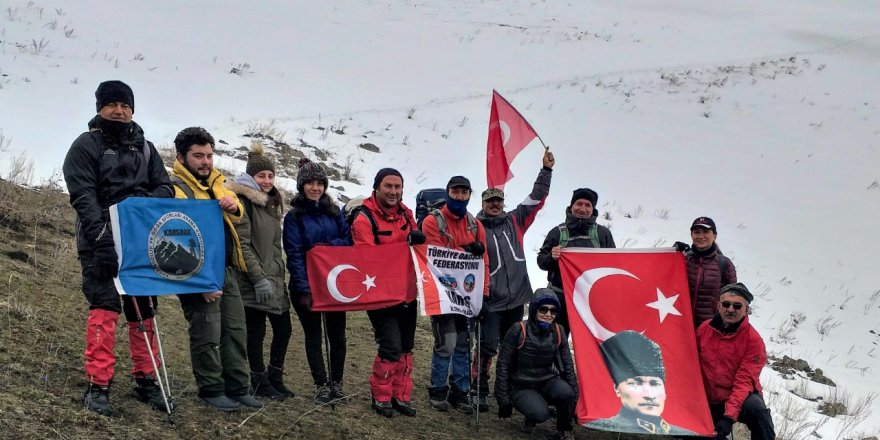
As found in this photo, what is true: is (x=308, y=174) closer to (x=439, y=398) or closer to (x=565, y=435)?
(x=439, y=398)

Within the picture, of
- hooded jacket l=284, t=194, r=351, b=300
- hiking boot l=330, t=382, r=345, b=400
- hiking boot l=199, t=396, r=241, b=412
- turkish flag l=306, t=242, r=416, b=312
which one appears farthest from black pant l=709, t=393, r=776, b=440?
hiking boot l=199, t=396, r=241, b=412

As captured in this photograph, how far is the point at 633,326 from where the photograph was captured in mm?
7387

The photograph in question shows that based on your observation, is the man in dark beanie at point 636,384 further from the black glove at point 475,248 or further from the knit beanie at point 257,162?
the knit beanie at point 257,162

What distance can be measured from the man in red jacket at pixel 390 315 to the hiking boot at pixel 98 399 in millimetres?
2263

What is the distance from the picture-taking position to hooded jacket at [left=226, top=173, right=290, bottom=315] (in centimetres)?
630

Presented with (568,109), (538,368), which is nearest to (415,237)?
(538,368)

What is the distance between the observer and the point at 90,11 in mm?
21469

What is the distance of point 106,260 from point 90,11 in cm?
1898

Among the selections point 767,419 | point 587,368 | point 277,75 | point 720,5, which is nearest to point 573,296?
point 587,368

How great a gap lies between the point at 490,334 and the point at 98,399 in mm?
3612

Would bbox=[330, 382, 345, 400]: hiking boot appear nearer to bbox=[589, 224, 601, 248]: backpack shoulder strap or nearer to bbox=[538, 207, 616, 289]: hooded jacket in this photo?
bbox=[538, 207, 616, 289]: hooded jacket

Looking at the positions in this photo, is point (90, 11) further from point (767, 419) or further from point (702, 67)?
point (767, 419)

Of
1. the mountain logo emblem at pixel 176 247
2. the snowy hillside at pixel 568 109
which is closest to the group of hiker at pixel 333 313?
the mountain logo emblem at pixel 176 247

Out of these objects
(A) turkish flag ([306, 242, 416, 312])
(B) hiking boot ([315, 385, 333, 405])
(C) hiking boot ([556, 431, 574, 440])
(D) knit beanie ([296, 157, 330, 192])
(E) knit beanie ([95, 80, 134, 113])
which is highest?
(E) knit beanie ([95, 80, 134, 113])
